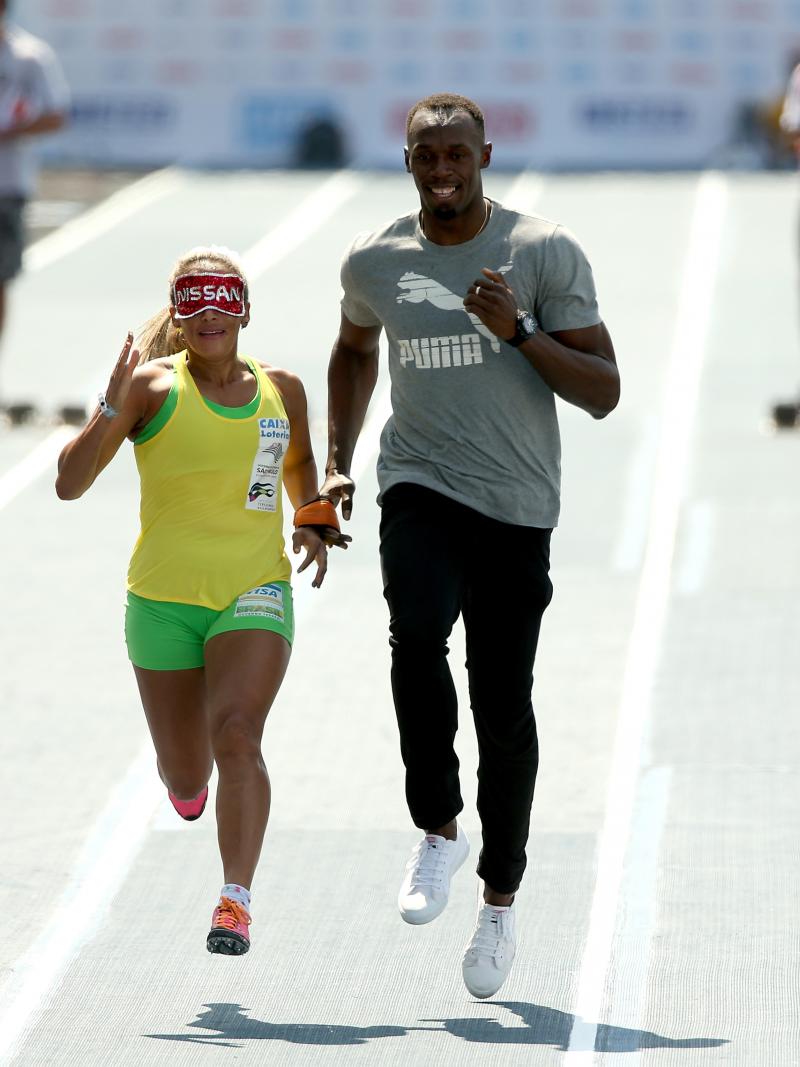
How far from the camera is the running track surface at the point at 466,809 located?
18.1ft

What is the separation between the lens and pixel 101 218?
21578mm

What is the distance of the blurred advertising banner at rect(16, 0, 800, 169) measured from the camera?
83.3 ft

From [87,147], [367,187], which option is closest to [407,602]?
[367,187]

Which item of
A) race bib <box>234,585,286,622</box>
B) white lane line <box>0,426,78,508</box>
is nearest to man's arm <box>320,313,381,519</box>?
race bib <box>234,585,286,622</box>

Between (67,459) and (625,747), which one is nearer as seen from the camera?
(67,459)

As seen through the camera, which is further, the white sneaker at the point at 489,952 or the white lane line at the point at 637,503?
the white lane line at the point at 637,503

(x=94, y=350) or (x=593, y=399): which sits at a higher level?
(x=593, y=399)

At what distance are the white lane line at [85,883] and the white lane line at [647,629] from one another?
1398 millimetres

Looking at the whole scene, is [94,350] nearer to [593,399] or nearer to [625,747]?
[625,747]

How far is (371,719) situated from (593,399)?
9.81ft

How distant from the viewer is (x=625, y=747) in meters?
7.80

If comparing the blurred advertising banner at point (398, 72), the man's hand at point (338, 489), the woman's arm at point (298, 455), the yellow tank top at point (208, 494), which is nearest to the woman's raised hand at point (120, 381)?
the yellow tank top at point (208, 494)

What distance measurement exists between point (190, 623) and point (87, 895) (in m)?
1.17

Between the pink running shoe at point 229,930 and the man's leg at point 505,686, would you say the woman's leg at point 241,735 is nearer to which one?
the pink running shoe at point 229,930
